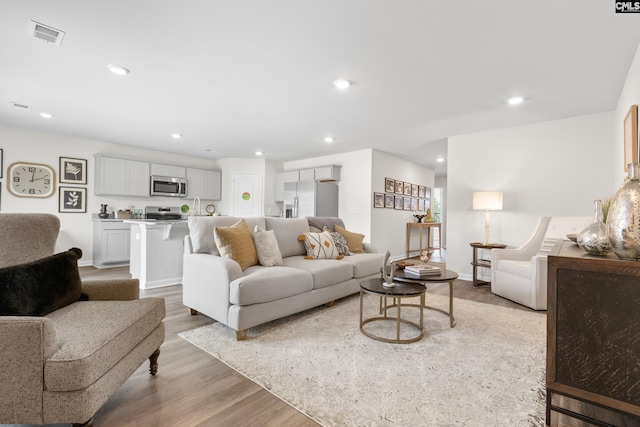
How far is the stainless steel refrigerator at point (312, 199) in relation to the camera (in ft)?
19.7

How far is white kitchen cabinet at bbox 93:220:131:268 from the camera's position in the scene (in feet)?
17.1

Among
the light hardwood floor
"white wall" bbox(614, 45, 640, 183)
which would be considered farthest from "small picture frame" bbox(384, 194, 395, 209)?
the light hardwood floor

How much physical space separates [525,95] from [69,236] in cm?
738

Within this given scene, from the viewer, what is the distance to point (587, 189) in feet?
12.3

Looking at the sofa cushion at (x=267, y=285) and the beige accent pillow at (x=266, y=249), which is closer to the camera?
the sofa cushion at (x=267, y=285)

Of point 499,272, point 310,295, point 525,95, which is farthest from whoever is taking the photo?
point 499,272

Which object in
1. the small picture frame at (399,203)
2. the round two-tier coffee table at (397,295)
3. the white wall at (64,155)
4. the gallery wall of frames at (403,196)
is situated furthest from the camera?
the small picture frame at (399,203)

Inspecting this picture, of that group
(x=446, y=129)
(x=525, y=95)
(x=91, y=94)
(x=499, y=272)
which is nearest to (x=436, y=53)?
(x=525, y=95)

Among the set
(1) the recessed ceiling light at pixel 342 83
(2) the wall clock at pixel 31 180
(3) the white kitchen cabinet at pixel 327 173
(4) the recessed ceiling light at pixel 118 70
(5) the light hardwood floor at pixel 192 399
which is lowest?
(5) the light hardwood floor at pixel 192 399

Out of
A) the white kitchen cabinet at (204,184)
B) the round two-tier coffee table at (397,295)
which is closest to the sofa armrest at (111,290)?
the round two-tier coffee table at (397,295)

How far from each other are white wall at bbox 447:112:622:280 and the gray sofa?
216 cm

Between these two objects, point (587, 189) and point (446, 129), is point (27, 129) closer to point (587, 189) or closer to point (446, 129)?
point (446, 129)

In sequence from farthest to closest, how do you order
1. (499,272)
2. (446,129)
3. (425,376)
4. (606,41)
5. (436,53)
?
(446,129) → (499,272) → (436,53) → (606,41) → (425,376)

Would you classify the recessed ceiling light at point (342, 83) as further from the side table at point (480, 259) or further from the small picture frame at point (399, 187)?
the small picture frame at point (399, 187)
